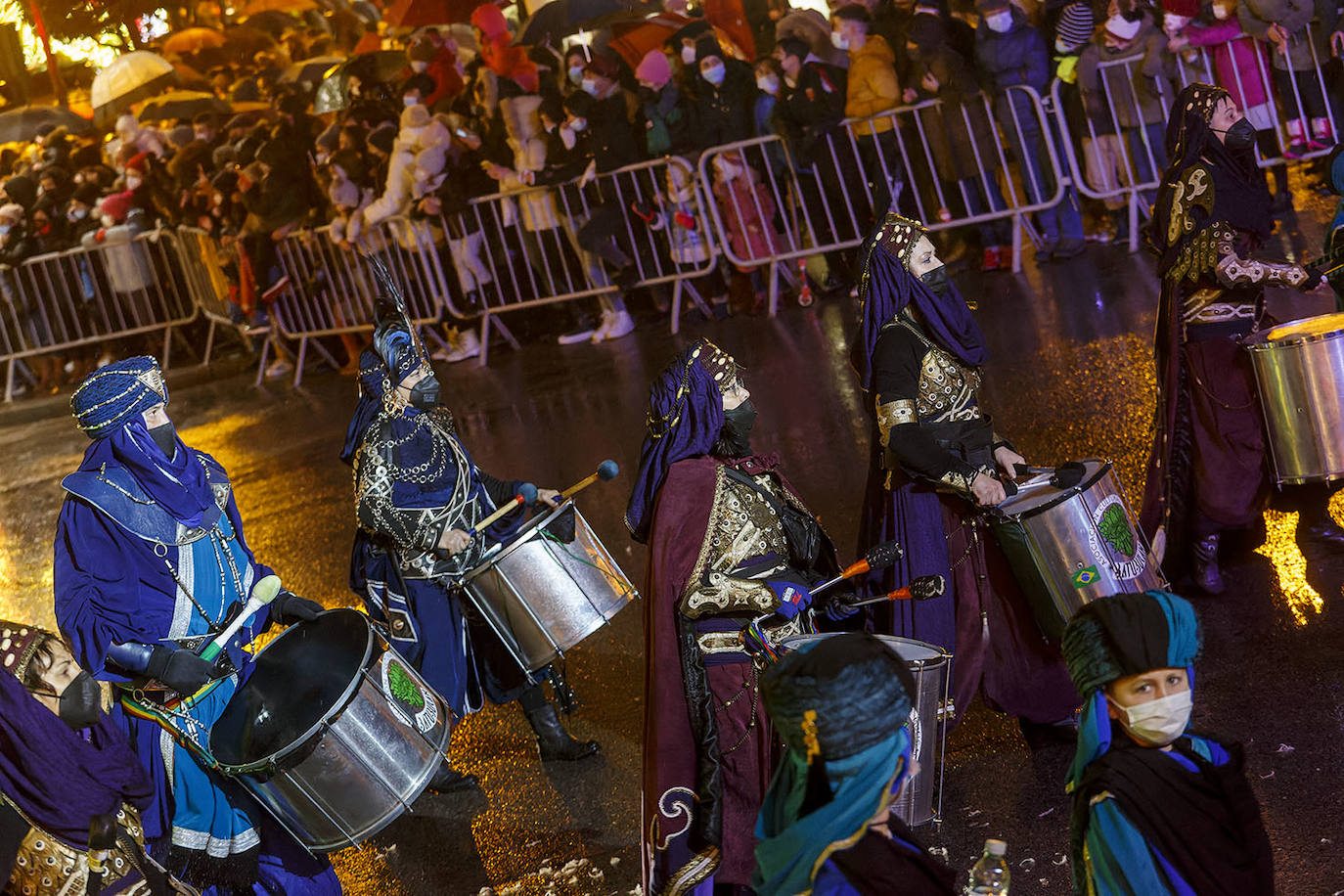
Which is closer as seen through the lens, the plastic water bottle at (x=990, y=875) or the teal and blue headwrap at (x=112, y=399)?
the plastic water bottle at (x=990, y=875)

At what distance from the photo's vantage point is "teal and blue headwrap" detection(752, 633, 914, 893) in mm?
2816

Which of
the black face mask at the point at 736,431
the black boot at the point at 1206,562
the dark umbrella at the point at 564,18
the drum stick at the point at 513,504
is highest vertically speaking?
the dark umbrella at the point at 564,18

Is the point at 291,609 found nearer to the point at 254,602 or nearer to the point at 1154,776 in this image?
the point at 254,602

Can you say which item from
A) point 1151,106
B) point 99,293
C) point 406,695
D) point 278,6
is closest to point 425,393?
point 406,695

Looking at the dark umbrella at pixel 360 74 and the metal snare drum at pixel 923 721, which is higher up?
the dark umbrella at pixel 360 74

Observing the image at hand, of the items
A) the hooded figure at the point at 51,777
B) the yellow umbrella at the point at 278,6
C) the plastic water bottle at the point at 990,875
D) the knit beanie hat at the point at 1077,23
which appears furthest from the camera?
the yellow umbrella at the point at 278,6

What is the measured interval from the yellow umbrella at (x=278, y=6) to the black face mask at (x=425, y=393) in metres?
17.0

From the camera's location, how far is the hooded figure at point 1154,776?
288cm

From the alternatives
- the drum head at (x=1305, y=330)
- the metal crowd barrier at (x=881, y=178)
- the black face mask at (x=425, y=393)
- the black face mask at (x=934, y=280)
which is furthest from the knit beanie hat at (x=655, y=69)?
the black face mask at (x=934, y=280)

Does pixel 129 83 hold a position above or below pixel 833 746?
above

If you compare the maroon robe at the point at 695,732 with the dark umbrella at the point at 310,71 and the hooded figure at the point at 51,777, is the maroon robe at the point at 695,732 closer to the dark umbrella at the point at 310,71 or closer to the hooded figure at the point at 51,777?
the hooded figure at the point at 51,777

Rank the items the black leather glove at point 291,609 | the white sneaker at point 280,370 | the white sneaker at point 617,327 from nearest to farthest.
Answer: the black leather glove at point 291,609, the white sneaker at point 617,327, the white sneaker at point 280,370

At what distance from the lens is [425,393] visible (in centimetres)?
580

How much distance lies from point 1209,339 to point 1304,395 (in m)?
0.56
